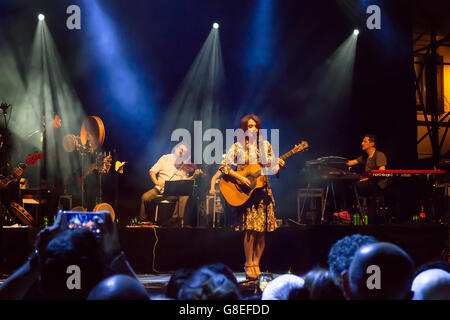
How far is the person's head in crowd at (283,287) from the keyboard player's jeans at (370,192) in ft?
19.1

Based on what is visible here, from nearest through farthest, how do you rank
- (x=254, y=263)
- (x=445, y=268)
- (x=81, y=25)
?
(x=445, y=268) → (x=254, y=263) → (x=81, y=25)

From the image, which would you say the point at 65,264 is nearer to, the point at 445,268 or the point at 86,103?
the point at 445,268

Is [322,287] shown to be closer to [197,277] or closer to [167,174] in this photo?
[197,277]

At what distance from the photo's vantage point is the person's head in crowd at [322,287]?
1.79m

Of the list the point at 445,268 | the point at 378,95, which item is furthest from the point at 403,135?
the point at 445,268

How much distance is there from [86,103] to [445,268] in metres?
7.84

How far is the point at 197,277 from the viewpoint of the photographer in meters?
1.70

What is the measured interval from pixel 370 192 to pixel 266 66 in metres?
3.42

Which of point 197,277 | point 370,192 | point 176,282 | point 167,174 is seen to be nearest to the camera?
point 197,277

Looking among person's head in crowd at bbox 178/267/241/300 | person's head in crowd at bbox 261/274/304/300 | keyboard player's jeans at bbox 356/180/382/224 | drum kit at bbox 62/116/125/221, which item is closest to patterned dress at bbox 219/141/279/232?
person's head in crowd at bbox 261/274/304/300

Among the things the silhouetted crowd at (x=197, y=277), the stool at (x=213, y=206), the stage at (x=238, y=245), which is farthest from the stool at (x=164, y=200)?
the silhouetted crowd at (x=197, y=277)

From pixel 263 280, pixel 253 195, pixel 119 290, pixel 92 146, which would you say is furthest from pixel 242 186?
pixel 92 146

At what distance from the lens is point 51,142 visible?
8.24 m

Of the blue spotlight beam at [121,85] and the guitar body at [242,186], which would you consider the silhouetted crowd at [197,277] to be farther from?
the blue spotlight beam at [121,85]
